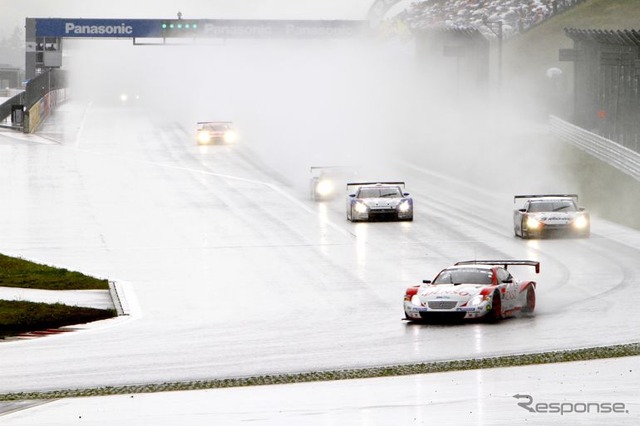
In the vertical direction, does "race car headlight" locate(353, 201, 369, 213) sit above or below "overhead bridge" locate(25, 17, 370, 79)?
below

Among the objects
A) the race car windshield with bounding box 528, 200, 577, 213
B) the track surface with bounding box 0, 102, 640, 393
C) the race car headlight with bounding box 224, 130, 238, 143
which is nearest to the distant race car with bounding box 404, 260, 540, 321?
the track surface with bounding box 0, 102, 640, 393

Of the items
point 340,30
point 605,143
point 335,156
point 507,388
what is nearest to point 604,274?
point 507,388

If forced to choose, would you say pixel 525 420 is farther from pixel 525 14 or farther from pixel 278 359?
pixel 525 14

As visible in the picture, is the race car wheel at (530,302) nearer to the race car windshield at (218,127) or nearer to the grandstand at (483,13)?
the race car windshield at (218,127)

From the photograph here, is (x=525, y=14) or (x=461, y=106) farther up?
(x=525, y=14)

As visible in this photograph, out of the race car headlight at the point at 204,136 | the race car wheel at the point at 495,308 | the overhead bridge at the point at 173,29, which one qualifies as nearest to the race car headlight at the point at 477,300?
the race car wheel at the point at 495,308

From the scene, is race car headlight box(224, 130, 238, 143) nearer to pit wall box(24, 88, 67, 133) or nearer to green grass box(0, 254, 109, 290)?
pit wall box(24, 88, 67, 133)

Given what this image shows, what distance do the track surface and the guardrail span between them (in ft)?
6.16

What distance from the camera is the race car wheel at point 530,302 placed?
29047mm

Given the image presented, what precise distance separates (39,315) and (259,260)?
421 inches

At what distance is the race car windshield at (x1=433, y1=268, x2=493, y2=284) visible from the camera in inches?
1126

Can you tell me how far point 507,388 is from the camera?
19.6 meters

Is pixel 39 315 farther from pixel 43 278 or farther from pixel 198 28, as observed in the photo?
pixel 198 28

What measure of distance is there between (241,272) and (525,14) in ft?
296
